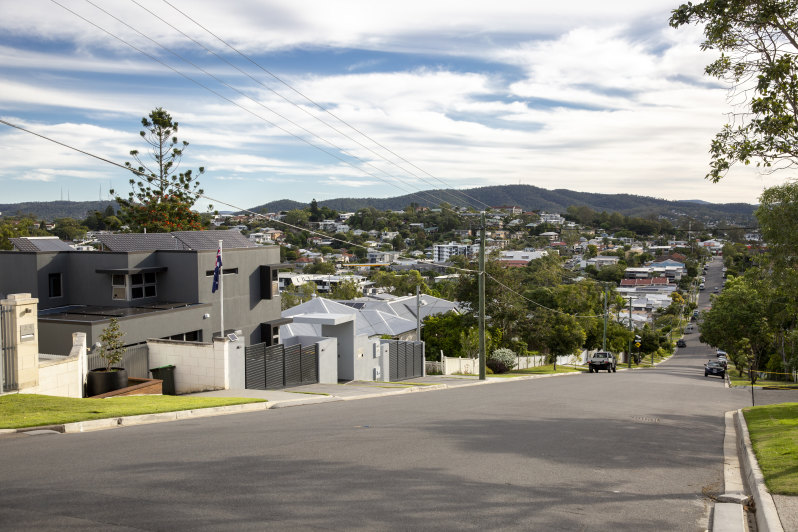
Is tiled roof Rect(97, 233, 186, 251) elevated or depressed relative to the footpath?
elevated

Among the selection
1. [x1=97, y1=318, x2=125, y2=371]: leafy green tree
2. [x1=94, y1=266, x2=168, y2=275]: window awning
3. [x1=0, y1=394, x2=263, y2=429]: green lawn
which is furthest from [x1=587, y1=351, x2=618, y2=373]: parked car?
[x1=97, y1=318, x2=125, y2=371]: leafy green tree

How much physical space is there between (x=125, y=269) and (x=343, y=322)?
9935 mm

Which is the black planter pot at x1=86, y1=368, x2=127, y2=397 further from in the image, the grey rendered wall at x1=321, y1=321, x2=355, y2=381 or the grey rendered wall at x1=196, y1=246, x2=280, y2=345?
the grey rendered wall at x1=321, y1=321, x2=355, y2=381

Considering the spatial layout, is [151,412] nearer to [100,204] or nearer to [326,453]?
[326,453]

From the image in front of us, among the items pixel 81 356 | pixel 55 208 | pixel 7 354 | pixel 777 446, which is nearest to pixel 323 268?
pixel 55 208

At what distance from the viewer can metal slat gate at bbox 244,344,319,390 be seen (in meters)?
22.0

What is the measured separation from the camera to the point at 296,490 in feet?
24.6

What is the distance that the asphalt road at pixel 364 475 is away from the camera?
6602mm

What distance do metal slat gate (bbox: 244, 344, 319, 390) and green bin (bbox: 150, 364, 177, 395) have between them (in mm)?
2357

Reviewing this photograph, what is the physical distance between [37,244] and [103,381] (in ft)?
50.5

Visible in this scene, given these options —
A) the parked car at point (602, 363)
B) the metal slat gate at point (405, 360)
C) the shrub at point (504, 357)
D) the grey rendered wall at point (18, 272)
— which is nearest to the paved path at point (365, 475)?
the grey rendered wall at point (18, 272)

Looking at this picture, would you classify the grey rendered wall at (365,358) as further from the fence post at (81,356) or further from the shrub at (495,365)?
the fence post at (81,356)

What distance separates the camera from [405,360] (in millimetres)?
35375

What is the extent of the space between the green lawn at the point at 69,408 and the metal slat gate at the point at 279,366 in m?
5.84
